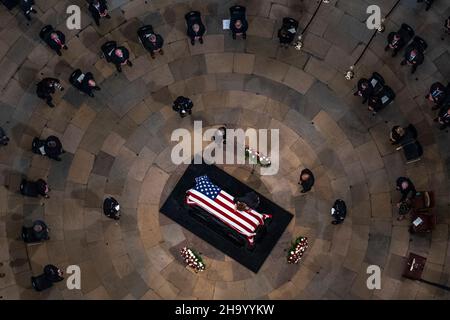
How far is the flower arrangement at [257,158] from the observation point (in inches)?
1013

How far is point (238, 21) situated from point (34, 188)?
11.6 metres

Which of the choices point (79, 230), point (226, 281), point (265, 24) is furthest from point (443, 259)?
point (79, 230)

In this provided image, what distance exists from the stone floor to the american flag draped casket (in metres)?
1.84

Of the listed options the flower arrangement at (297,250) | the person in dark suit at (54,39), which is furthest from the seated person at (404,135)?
the person in dark suit at (54,39)

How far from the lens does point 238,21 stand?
26.3 meters

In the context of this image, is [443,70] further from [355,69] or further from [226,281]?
[226,281]

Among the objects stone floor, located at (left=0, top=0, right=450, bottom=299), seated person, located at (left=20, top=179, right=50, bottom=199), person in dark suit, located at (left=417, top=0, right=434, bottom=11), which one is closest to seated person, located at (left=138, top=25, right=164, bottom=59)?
stone floor, located at (left=0, top=0, right=450, bottom=299)

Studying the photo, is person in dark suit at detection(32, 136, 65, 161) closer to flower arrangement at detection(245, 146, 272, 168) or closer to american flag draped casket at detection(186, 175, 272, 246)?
american flag draped casket at detection(186, 175, 272, 246)

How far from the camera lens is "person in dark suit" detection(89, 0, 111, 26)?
26.2 metres

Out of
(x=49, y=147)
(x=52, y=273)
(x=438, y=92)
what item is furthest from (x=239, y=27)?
(x=52, y=273)

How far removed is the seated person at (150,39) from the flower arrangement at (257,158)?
6141mm

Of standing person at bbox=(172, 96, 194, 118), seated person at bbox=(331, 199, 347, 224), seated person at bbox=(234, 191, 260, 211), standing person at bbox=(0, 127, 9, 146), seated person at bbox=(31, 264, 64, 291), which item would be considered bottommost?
seated person at bbox=(31, 264, 64, 291)

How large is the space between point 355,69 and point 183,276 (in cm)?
1228

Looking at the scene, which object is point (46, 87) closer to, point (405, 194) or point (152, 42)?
point (152, 42)
